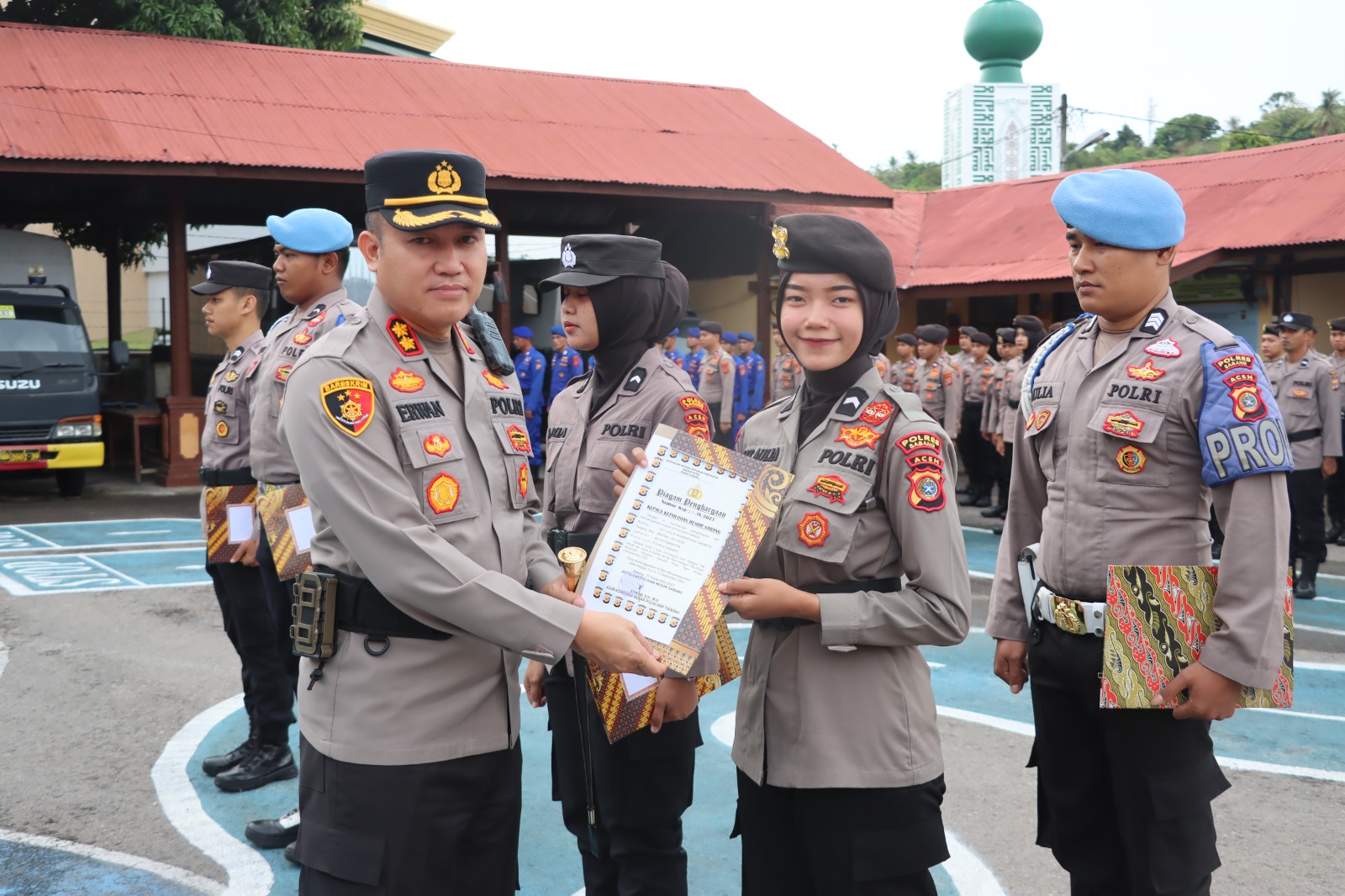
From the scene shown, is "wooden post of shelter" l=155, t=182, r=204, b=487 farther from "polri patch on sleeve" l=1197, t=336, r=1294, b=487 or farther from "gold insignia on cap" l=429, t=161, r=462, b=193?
"polri patch on sleeve" l=1197, t=336, r=1294, b=487

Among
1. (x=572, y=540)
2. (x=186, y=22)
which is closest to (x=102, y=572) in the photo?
(x=572, y=540)

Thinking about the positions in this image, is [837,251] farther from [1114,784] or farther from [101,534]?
[101,534]

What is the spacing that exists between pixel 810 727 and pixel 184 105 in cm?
1354

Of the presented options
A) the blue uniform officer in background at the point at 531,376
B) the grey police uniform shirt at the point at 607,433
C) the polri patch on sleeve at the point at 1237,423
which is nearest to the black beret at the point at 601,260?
the grey police uniform shirt at the point at 607,433

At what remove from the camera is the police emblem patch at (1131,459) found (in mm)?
2789

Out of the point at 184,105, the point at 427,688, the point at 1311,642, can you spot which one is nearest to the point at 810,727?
the point at 427,688

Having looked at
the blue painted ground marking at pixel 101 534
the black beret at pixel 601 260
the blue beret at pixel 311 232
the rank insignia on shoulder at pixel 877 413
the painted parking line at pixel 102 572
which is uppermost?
the blue beret at pixel 311 232

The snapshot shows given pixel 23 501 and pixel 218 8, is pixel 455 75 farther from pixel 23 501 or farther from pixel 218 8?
pixel 23 501

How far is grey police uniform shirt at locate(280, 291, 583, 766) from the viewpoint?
219 centimetres

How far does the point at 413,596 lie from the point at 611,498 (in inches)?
51.5

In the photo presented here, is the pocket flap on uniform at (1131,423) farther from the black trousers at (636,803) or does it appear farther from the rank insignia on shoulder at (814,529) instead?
the black trousers at (636,803)

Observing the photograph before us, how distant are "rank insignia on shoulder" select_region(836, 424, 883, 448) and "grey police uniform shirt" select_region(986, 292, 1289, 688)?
72 centimetres

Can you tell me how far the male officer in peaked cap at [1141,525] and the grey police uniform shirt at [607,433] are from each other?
106 centimetres

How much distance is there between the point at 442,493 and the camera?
232 centimetres
